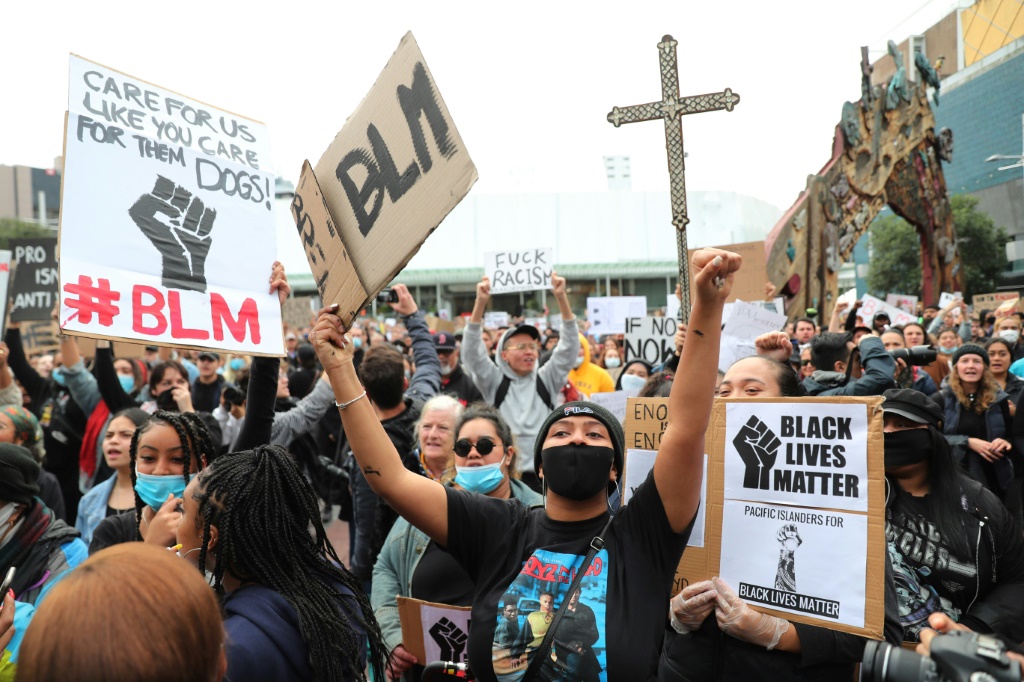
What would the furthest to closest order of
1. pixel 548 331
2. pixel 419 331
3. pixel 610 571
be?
pixel 548 331 → pixel 419 331 → pixel 610 571

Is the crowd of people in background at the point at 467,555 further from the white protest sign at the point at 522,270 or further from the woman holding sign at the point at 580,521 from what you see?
the white protest sign at the point at 522,270

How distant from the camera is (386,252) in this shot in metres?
2.36

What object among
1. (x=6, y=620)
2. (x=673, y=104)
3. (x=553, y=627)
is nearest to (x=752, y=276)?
(x=673, y=104)

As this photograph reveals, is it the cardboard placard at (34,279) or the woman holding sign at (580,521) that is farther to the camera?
the cardboard placard at (34,279)

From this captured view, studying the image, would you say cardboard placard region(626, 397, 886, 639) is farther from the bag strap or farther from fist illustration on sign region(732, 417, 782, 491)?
the bag strap

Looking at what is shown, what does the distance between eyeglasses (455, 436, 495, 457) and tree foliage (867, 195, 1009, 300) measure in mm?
39159

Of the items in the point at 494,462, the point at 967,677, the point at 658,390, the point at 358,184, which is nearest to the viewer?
the point at 967,677

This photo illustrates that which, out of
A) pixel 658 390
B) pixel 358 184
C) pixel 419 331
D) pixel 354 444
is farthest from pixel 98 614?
pixel 419 331

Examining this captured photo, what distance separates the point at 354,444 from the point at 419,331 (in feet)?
9.15

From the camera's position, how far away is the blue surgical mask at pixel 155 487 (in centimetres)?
301

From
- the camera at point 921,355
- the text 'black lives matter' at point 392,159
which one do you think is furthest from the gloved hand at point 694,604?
the camera at point 921,355

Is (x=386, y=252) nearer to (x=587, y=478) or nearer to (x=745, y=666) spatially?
(x=587, y=478)

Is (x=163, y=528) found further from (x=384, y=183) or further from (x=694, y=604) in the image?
(x=694, y=604)

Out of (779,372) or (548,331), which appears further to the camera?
(548,331)
